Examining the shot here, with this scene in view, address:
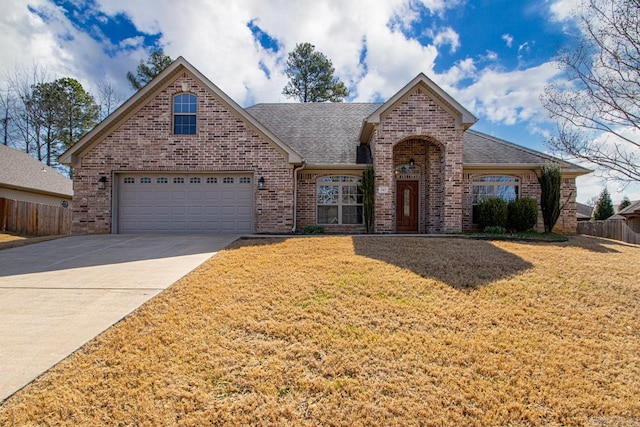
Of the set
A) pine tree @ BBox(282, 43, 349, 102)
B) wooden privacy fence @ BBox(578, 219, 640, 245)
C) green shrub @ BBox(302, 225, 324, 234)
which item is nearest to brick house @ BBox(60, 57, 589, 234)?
green shrub @ BBox(302, 225, 324, 234)

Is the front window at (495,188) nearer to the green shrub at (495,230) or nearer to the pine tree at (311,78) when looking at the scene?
the green shrub at (495,230)

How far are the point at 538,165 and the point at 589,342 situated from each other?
1108cm

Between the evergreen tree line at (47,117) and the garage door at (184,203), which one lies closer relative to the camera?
the garage door at (184,203)

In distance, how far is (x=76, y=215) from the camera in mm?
11422

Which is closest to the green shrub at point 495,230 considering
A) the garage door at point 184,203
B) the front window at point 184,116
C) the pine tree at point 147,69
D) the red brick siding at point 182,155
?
the red brick siding at point 182,155

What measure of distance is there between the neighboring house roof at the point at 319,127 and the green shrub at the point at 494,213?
5351 millimetres

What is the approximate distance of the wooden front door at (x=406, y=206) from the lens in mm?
13305

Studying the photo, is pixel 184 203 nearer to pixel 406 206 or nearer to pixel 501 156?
pixel 406 206

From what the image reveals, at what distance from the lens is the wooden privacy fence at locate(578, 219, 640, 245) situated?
15.2 m

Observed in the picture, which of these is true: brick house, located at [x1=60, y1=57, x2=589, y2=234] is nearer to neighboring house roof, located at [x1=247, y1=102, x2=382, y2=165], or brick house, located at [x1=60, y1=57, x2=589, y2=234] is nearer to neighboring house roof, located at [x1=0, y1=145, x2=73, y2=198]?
neighboring house roof, located at [x1=247, y1=102, x2=382, y2=165]

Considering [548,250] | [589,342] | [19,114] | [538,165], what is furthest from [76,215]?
[19,114]

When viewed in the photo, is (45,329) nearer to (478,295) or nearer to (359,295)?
(359,295)

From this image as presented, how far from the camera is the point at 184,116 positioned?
38.2 feet

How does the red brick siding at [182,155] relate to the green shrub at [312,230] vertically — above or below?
above
